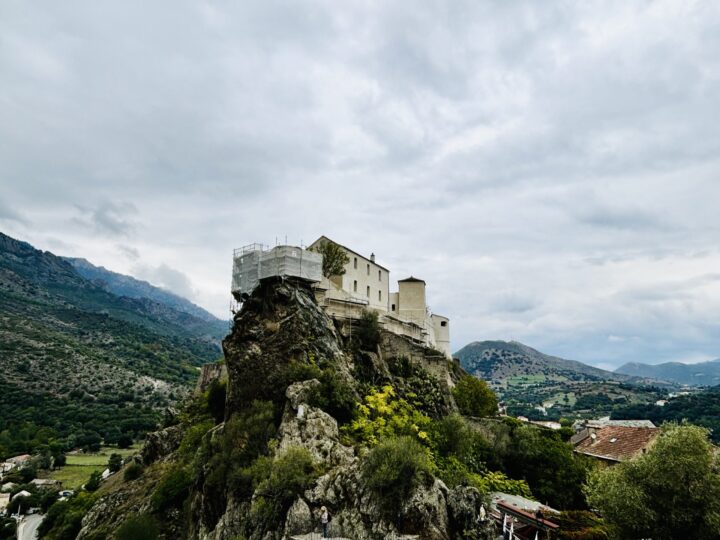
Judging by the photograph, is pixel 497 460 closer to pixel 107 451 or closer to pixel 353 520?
pixel 353 520

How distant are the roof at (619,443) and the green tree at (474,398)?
949 cm

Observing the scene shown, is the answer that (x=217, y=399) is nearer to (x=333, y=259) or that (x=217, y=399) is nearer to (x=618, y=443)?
(x=333, y=259)

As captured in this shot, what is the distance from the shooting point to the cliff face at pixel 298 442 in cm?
1828

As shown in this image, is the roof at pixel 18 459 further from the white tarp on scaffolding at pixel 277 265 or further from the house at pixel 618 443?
the house at pixel 618 443

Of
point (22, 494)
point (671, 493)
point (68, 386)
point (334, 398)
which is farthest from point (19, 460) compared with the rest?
point (671, 493)

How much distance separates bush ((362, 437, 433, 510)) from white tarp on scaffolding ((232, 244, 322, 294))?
17.6 m

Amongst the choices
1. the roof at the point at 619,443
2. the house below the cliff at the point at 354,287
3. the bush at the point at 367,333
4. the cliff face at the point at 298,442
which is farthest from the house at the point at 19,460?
the roof at the point at 619,443

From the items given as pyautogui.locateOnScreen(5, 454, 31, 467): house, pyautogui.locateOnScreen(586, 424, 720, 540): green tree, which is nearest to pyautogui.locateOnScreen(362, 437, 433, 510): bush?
pyautogui.locateOnScreen(586, 424, 720, 540): green tree

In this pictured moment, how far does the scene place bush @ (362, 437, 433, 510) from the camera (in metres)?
17.8

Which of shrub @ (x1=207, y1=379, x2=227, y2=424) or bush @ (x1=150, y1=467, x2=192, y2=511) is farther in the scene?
shrub @ (x1=207, y1=379, x2=227, y2=424)

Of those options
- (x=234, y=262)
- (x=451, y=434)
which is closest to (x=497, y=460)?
(x=451, y=434)

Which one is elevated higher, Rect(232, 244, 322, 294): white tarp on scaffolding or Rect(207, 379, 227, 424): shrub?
Rect(232, 244, 322, 294): white tarp on scaffolding

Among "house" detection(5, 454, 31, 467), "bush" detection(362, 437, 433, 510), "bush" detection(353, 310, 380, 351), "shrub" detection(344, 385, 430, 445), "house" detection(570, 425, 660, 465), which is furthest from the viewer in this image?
"house" detection(5, 454, 31, 467)

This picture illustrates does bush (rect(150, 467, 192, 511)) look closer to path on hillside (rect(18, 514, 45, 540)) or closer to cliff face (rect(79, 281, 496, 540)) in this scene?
cliff face (rect(79, 281, 496, 540))
